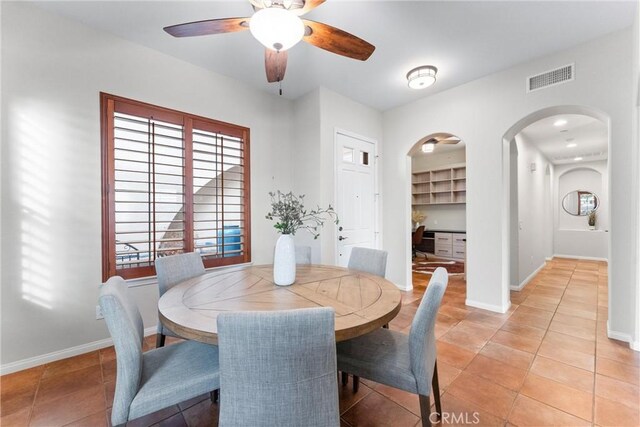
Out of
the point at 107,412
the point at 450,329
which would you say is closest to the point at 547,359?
the point at 450,329

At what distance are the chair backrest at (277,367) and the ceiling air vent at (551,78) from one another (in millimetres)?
3550

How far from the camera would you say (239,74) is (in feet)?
10.4

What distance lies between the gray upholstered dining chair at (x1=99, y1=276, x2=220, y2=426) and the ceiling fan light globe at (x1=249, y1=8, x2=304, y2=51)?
5.29ft

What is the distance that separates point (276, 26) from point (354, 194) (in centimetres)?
260

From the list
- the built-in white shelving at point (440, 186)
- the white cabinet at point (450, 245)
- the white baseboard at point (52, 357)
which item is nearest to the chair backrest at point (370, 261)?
the white baseboard at point (52, 357)

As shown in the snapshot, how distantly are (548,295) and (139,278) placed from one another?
17.5 feet

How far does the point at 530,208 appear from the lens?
15.9 feet

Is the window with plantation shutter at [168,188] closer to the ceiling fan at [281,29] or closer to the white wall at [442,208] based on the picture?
the ceiling fan at [281,29]

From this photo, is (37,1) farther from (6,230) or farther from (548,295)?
(548,295)

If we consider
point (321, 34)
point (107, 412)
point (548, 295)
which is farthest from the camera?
point (548, 295)

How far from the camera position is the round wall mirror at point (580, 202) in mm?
6789

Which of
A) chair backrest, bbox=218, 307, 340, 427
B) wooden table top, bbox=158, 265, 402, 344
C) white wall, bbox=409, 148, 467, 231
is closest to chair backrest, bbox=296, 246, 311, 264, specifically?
wooden table top, bbox=158, 265, 402, 344

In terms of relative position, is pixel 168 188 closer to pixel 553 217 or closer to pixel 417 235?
pixel 417 235

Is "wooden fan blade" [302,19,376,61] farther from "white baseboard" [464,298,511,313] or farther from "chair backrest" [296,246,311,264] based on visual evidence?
"white baseboard" [464,298,511,313]
